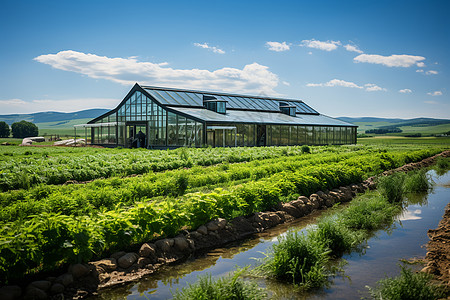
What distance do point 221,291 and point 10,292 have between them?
9.36 ft

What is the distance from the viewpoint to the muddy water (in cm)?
567

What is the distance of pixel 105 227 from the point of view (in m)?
6.28

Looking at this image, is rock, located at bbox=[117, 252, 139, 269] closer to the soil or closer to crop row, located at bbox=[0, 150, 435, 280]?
crop row, located at bbox=[0, 150, 435, 280]

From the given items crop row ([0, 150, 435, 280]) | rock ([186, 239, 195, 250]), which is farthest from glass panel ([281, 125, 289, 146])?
rock ([186, 239, 195, 250])

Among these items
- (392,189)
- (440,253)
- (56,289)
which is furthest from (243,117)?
(56,289)

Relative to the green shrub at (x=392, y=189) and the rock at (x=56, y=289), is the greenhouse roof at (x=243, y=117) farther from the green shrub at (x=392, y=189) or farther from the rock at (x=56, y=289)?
the rock at (x=56, y=289)

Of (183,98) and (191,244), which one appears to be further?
(183,98)

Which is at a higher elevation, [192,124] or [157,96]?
[157,96]

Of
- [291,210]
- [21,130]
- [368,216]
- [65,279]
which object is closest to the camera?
[65,279]

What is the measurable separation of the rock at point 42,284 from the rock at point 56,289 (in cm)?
7

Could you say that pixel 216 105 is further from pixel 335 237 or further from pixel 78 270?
pixel 78 270

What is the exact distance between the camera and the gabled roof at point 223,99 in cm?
3806

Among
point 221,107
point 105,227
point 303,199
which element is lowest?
point 303,199

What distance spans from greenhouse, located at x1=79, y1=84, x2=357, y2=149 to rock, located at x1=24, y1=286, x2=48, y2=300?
1097 inches
